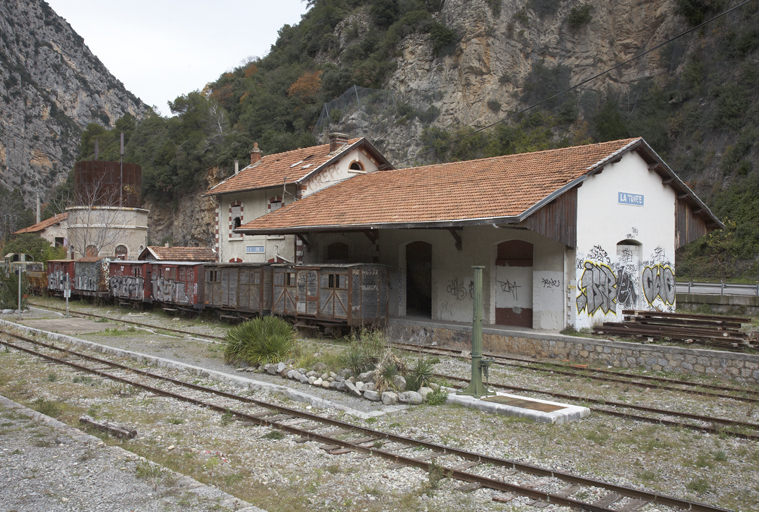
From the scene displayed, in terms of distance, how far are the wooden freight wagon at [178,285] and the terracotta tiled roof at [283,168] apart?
4832mm

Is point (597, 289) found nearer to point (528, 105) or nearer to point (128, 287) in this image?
point (128, 287)

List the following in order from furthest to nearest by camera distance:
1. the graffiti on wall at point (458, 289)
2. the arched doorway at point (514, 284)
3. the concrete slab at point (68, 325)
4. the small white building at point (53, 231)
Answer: the small white building at point (53, 231)
the concrete slab at point (68, 325)
the graffiti on wall at point (458, 289)
the arched doorway at point (514, 284)

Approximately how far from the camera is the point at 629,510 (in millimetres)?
5555

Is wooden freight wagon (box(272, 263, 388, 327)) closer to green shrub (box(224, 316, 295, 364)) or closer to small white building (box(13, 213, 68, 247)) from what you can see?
green shrub (box(224, 316, 295, 364))

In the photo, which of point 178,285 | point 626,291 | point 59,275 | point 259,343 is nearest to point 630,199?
point 626,291

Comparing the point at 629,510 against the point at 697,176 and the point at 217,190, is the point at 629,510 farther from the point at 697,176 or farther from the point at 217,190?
the point at 697,176

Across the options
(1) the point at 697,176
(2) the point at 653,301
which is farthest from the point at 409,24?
(2) the point at 653,301

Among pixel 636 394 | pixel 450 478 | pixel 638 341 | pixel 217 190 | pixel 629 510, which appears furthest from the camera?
pixel 217 190

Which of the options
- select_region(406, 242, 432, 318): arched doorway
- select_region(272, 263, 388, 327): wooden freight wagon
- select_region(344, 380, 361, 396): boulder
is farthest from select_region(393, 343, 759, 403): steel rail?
select_region(344, 380, 361, 396): boulder

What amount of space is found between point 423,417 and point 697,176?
34.2 metres

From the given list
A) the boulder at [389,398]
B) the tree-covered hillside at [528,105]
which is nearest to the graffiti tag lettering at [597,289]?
the boulder at [389,398]

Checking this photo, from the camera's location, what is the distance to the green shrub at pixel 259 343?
12.5 metres

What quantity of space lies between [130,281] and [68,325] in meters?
7.59

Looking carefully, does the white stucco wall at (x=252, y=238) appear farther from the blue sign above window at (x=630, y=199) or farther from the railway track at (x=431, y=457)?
the railway track at (x=431, y=457)
